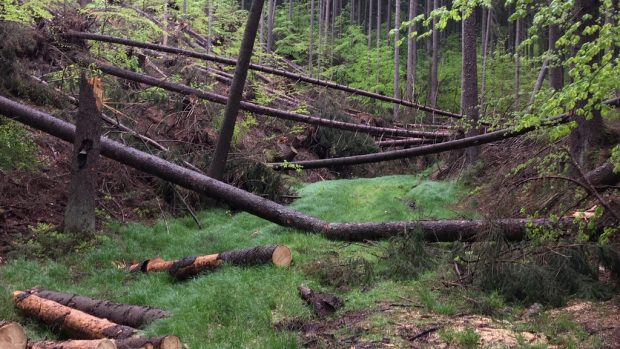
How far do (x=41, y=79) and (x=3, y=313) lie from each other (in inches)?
387

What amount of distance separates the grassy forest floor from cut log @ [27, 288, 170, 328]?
0.30 metres

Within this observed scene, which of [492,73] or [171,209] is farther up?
[492,73]

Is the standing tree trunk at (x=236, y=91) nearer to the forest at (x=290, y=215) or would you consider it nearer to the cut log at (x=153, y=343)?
the forest at (x=290, y=215)

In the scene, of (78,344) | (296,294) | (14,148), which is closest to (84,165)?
(14,148)

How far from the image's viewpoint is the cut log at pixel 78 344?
4.91m

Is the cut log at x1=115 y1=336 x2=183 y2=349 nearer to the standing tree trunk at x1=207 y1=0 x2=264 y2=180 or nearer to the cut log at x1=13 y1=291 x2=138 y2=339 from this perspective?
the cut log at x1=13 y1=291 x2=138 y2=339

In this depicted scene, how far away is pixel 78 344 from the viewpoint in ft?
17.0

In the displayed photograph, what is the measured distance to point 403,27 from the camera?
5746 mm

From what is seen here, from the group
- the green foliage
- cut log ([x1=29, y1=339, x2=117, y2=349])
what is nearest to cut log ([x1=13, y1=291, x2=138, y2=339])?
cut log ([x1=29, y1=339, x2=117, y2=349])

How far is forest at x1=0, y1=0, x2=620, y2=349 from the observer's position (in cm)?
591

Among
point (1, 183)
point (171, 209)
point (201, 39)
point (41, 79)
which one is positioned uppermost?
point (201, 39)

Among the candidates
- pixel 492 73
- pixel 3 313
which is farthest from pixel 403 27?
pixel 492 73

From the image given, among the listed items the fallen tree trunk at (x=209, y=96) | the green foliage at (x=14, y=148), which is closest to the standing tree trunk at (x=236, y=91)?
the fallen tree trunk at (x=209, y=96)

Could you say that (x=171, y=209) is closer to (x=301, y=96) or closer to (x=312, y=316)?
(x=312, y=316)
